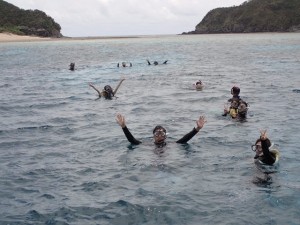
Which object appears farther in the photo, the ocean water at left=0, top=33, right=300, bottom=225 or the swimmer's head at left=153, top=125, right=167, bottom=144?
the swimmer's head at left=153, top=125, right=167, bottom=144

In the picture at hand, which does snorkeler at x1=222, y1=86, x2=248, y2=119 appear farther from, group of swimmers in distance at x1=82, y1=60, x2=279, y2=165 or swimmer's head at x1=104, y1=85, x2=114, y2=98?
swimmer's head at x1=104, y1=85, x2=114, y2=98

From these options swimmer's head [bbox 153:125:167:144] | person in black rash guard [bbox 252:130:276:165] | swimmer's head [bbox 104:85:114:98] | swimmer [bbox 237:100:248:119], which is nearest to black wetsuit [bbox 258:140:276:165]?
person in black rash guard [bbox 252:130:276:165]

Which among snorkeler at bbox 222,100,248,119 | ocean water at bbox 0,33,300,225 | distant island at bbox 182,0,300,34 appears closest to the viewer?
ocean water at bbox 0,33,300,225

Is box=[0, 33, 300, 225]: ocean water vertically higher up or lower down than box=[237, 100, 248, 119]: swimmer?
Answer: lower down

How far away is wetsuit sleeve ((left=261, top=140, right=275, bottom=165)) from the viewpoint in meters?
10.3

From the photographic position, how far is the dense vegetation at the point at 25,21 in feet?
426

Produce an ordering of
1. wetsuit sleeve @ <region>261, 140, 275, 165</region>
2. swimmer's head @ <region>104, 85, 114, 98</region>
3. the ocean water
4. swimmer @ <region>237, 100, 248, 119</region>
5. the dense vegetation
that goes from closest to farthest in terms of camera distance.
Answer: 1. the ocean water
2. wetsuit sleeve @ <region>261, 140, 275, 165</region>
3. swimmer @ <region>237, 100, 248, 119</region>
4. swimmer's head @ <region>104, 85, 114, 98</region>
5. the dense vegetation

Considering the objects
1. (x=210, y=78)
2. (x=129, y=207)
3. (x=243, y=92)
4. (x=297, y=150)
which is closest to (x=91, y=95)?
(x=243, y=92)

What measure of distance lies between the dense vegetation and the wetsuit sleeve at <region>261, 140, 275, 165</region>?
397ft

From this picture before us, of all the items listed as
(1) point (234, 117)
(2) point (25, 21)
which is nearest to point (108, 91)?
(1) point (234, 117)

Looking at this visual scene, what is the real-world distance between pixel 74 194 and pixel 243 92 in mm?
16711

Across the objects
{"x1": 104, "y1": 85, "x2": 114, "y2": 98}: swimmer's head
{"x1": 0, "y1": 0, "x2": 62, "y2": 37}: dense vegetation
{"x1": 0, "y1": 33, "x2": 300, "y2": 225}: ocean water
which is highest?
{"x1": 0, "y1": 0, "x2": 62, "y2": 37}: dense vegetation

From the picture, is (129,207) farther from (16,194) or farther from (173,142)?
(173,142)

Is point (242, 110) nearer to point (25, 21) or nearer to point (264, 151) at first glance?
point (264, 151)
